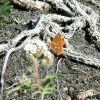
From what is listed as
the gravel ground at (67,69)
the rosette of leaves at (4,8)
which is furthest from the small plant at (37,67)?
the rosette of leaves at (4,8)

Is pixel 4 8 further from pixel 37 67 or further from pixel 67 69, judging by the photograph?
pixel 37 67

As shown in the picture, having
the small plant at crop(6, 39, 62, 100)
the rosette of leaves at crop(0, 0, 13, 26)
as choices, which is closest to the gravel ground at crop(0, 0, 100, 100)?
the rosette of leaves at crop(0, 0, 13, 26)

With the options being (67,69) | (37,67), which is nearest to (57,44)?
(67,69)

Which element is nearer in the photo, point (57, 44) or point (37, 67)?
point (37, 67)

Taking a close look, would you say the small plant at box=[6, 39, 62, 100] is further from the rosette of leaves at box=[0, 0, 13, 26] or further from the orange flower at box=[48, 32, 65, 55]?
the rosette of leaves at box=[0, 0, 13, 26]

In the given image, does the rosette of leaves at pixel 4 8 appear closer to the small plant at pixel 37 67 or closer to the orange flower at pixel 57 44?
the orange flower at pixel 57 44

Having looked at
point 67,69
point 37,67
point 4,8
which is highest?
point 37,67

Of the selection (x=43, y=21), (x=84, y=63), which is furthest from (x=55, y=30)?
(x=84, y=63)

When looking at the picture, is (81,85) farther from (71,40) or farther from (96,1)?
(96,1)
